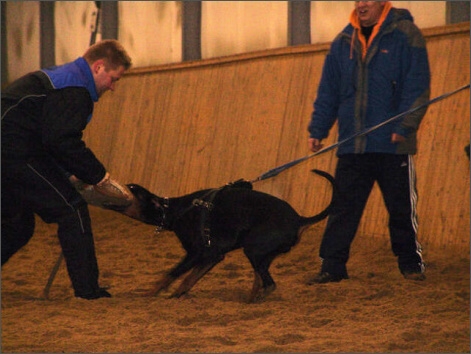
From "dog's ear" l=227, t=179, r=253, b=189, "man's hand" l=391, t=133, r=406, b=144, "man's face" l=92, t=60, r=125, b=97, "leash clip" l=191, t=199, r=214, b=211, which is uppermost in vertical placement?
"man's face" l=92, t=60, r=125, b=97

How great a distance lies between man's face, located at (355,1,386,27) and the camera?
5.34m

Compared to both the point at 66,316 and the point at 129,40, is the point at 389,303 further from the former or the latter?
the point at 129,40

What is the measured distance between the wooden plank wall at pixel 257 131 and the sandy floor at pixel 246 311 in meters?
0.60

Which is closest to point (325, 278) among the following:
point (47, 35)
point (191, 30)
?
point (191, 30)

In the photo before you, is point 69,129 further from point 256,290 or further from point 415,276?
point 415,276

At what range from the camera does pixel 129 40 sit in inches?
471

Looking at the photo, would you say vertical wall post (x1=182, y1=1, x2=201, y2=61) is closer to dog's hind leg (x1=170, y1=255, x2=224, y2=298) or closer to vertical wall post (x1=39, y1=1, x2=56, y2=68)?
vertical wall post (x1=39, y1=1, x2=56, y2=68)

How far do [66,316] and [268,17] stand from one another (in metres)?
Result: 5.89

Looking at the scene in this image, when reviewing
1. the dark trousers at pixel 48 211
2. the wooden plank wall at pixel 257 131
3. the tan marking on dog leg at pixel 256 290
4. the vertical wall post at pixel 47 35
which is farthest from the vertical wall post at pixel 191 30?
the dark trousers at pixel 48 211

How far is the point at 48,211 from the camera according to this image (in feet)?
15.1

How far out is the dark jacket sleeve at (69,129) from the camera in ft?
14.5

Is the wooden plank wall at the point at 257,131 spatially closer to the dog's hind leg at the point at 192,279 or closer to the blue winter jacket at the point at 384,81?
the blue winter jacket at the point at 384,81

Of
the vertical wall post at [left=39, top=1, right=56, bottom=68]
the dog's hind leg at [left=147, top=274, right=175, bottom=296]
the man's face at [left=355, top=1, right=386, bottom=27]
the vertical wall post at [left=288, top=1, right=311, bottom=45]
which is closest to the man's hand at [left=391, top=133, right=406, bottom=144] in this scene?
the man's face at [left=355, top=1, right=386, bottom=27]

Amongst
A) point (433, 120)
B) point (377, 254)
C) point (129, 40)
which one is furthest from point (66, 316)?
point (129, 40)
